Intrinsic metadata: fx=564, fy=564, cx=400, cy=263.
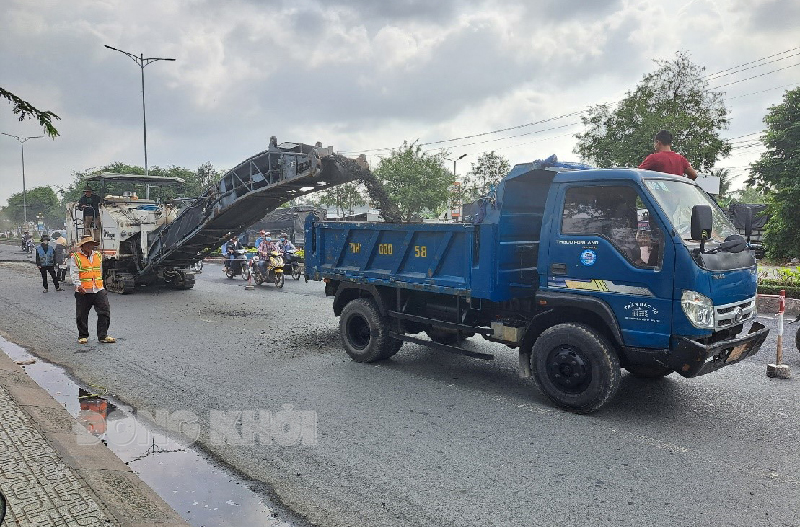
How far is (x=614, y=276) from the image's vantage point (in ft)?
16.5

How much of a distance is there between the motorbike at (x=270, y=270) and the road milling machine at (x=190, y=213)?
6.21 ft

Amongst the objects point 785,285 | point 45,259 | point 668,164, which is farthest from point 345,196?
point 668,164

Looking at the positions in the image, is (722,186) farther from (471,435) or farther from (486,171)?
(471,435)

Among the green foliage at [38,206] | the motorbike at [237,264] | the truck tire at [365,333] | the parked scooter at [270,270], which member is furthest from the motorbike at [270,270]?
the green foliage at [38,206]

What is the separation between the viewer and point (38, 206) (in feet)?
296

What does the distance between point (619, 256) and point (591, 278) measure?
319 millimetres

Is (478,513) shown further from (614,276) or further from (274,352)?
(274,352)

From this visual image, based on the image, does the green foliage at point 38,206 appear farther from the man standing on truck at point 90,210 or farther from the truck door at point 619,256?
the truck door at point 619,256

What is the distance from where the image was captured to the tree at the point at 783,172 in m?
19.8

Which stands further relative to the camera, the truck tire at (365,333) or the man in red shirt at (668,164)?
the truck tire at (365,333)

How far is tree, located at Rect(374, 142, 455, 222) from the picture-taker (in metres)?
39.0

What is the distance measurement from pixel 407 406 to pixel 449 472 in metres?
1.53

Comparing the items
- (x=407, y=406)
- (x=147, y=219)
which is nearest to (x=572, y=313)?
(x=407, y=406)

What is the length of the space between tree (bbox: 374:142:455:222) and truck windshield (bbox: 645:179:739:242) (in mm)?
32951
